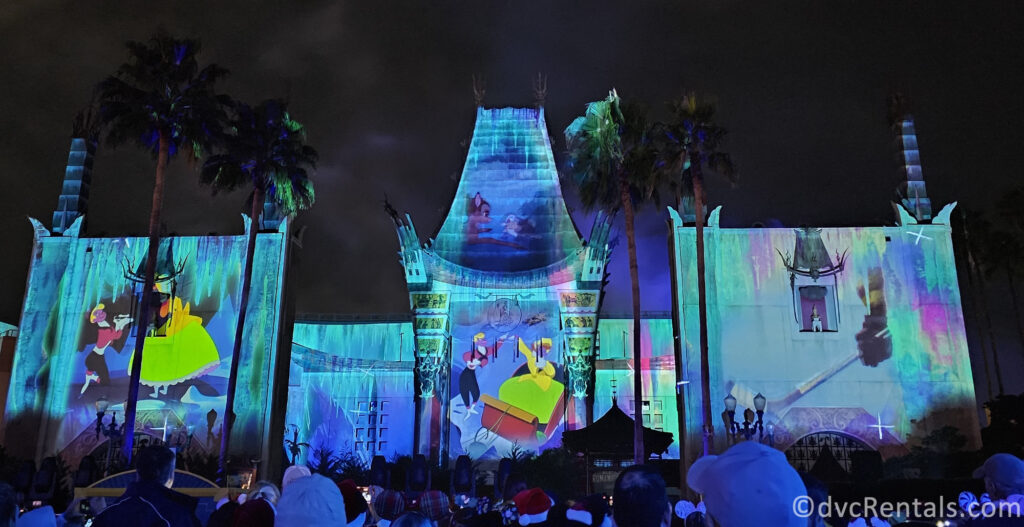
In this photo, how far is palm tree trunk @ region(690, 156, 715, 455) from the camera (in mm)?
30047

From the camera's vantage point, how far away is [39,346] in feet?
119

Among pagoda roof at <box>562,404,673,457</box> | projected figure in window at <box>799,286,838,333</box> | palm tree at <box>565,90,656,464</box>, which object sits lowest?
pagoda roof at <box>562,404,673,457</box>

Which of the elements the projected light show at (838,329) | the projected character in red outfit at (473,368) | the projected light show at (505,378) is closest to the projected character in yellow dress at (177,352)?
the projected character in red outfit at (473,368)

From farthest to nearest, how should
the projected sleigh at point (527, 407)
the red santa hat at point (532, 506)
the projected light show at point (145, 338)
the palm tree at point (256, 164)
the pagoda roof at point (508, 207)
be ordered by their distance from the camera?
1. the pagoda roof at point (508, 207)
2. the projected sleigh at point (527, 407)
3. the projected light show at point (145, 338)
4. the palm tree at point (256, 164)
5. the red santa hat at point (532, 506)

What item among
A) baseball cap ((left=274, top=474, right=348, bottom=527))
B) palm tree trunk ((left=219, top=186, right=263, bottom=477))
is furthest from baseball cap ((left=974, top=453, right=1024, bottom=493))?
palm tree trunk ((left=219, top=186, right=263, bottom=477))

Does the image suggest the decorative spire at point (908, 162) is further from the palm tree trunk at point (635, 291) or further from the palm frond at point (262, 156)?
the palm frond at point (262, 156)

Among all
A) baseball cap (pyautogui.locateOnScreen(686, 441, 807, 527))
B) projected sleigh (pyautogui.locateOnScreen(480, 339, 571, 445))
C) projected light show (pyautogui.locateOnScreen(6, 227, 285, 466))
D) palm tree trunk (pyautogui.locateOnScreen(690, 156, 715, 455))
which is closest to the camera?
baseball cap (pyautogui.locateOnScreen(686, 441, 807, 527))

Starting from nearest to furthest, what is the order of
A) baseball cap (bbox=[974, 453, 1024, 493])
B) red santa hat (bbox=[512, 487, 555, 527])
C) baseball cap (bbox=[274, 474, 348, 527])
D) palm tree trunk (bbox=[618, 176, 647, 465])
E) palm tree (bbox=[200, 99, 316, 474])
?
baseball cap (bbox=[274, 474, 348, 527])
red santa hat (bbox=[512, 487, 555, 527])
baseball cap (bbox=[974, 453, 1024, 493])
palm tree trunk (bbox=[618, 176, 647, 465])
palm tree (bbox=[200, 99, 316, 474])

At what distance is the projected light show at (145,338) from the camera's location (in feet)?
115

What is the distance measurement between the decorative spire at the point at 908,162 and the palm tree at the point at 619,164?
519 inches

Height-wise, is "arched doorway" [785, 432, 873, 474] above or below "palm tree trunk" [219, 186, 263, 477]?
below

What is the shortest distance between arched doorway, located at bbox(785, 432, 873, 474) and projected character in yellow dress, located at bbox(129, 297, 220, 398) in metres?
26.3

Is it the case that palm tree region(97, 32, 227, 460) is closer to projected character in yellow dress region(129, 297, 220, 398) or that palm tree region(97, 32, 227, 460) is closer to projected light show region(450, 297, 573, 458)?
projected character in yellow dress region(129, 297, 220, 398)

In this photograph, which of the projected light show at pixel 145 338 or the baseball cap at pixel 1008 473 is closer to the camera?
the baseball cap at pixel 1008 473
